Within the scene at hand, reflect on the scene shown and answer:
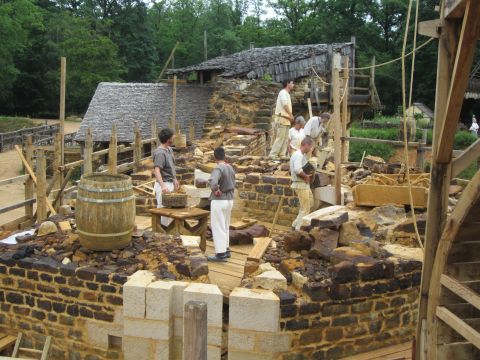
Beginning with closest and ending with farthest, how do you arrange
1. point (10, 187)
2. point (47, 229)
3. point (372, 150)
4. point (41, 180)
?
1. point (47, 229)
2. point (41, 180)
3. point (10, 187)
4. point (372, 150)

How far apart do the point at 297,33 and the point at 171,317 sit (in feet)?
145

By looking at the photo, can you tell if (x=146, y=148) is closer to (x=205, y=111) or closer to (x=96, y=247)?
(x=205, y=111)

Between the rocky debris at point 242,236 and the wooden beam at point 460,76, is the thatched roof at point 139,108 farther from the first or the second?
the wooden beam at point 460,76

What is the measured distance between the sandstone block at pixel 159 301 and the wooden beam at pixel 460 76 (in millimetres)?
2843

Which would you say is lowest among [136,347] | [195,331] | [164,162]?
[136,347]

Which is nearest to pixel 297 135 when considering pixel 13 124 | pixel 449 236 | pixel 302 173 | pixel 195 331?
pixel 302 173

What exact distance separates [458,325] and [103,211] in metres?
3.71

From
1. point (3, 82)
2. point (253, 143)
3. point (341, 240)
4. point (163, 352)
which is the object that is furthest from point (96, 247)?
point (3, 82)

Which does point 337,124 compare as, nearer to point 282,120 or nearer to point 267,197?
point 267,197

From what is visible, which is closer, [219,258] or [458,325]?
[458,325]

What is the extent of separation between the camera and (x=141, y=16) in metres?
45.5

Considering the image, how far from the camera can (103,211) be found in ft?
19.6

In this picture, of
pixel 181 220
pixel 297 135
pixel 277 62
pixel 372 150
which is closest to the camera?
pixel 181 220

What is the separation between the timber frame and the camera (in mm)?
4090
